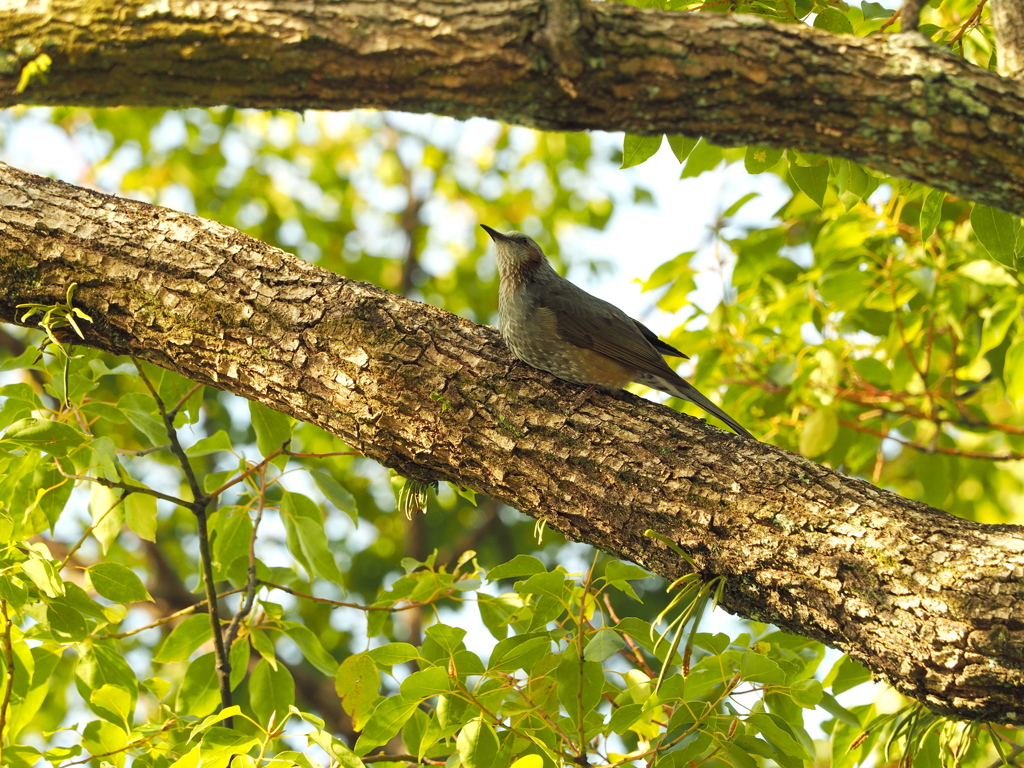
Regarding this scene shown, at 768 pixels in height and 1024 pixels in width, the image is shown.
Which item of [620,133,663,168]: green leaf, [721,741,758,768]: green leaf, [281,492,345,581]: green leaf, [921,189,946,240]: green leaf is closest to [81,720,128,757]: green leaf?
[281,492,345,581]: green leaf

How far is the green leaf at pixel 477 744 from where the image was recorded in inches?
84.3

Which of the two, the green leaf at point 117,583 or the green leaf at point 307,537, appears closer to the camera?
the green leaf at point 117,583

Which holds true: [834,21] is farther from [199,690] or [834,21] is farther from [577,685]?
[199,690]

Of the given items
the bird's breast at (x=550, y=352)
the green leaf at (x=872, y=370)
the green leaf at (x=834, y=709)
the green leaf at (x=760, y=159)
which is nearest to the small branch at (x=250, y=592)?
the bird's breast at (x=550, y=352)

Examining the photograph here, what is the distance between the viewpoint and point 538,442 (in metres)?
2.57

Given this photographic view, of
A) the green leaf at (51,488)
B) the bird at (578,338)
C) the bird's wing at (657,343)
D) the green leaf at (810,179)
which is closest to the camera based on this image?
the green leaf at (51,488)

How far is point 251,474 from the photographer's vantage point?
2992 millimetres

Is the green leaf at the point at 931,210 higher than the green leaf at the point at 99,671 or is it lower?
higher

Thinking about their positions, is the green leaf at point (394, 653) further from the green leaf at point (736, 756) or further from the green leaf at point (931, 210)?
the green leaf at point (931, 210)

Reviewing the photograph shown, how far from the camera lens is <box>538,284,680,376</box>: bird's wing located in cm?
362

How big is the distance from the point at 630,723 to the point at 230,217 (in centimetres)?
755

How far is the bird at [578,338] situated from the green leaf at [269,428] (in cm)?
91

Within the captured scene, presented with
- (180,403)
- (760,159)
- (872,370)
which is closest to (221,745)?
(180,403)

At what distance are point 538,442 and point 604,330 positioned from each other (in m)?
1.33
